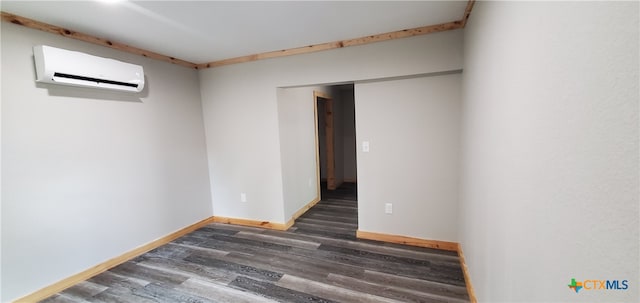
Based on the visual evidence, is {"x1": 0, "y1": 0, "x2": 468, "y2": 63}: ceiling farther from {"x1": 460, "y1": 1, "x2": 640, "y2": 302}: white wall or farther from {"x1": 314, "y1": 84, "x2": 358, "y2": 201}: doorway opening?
{"x1": 314, "y1": 84, "x2": 358, "y2": 201}: doorway opening

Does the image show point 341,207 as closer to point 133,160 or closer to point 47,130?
point 133,160

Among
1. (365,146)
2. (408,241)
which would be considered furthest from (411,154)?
(408,241)

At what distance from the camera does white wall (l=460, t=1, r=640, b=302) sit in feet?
1.64

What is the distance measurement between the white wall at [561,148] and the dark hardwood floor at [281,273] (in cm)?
82

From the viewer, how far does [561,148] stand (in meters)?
0.72

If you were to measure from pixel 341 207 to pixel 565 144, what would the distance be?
362 cm

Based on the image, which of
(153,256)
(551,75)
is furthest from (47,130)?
(551,75)

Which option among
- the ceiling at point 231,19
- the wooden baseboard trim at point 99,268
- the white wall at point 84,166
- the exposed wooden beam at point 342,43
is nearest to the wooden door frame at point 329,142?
the exposed wooden beam at point 342,43

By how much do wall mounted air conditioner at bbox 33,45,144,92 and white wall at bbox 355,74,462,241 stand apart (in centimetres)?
242

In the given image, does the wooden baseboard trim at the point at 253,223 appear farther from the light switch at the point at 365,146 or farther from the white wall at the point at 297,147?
the light switch at the point at 365,146

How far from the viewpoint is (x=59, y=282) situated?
7.18 ft

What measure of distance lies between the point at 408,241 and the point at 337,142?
132 inches

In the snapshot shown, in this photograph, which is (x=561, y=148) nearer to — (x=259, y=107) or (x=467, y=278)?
(x=467, y=278)

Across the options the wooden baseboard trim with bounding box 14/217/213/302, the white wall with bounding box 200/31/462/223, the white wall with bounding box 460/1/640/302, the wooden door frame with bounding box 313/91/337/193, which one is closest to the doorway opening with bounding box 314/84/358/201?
the wooden door frame with bounding box 313/91/337/193
